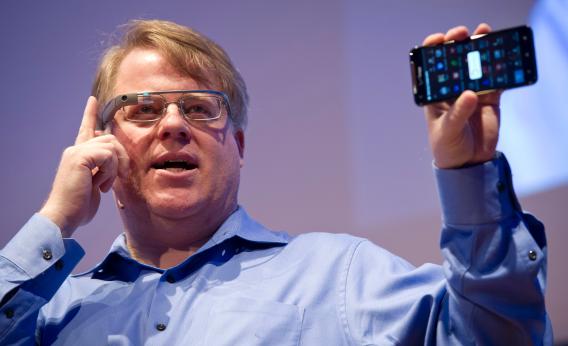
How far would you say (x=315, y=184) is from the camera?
2.21 m

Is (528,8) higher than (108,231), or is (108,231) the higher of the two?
(528,8)

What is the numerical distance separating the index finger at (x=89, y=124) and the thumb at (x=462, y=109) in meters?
0.94

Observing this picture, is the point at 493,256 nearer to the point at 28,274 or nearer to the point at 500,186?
the point at 500,186

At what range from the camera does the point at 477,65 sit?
1.19 m

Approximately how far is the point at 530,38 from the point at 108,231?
60.0 inches

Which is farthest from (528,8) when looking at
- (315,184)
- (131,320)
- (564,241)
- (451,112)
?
(131,320)

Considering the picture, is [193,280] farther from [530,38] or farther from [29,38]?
[29,38]

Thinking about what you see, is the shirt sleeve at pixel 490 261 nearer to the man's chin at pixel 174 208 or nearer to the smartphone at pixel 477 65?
the smartphone at pixel 477 65

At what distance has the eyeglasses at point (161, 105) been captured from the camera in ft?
5.62

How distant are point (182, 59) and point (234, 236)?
0.48 m

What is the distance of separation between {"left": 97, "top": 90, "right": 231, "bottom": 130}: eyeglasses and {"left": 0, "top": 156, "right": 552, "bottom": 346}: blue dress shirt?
284 millimetres

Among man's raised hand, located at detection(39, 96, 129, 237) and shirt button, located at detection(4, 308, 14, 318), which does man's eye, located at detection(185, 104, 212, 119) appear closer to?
man's raised hand, located at detection(39, 96, 129, 237)

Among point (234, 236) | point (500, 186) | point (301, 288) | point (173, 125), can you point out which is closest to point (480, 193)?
point (500, 186)

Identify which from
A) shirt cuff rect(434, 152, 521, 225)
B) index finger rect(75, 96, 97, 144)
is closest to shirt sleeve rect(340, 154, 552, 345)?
shirt cuff rect(434, 152, 521, 225)
